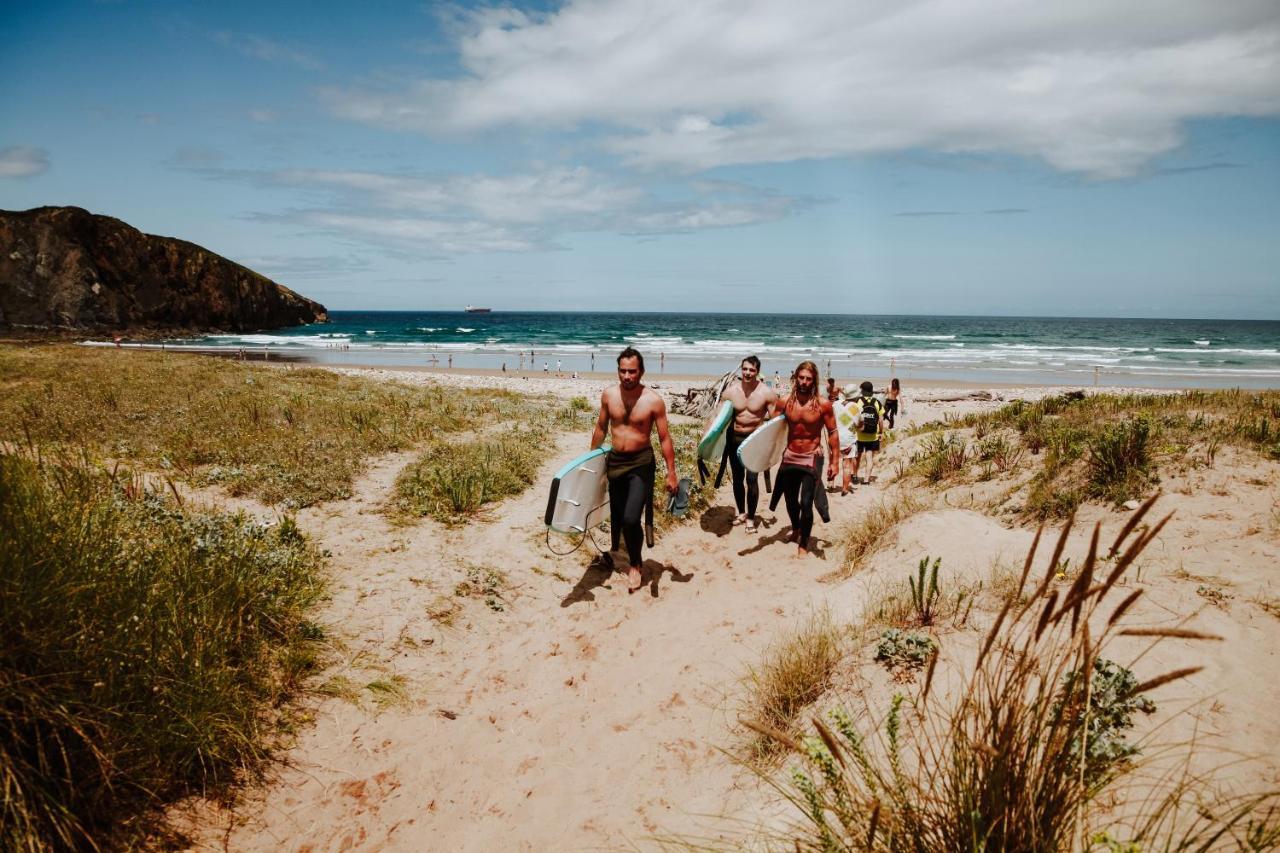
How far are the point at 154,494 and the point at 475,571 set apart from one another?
3395mm

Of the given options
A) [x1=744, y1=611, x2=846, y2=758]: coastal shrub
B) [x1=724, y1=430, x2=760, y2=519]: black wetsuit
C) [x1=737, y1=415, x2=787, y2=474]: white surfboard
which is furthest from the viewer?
[x1=724, y1=430, x2=760, y2=519]: black wetsuit

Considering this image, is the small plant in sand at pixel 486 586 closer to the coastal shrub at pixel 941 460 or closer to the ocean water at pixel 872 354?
the coastal shrub at pixel 941 460

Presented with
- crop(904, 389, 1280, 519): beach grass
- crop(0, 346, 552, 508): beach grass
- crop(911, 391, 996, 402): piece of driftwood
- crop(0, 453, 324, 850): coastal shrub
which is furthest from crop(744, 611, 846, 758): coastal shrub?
crop(911, 391, 996, 402): piece of driftwood

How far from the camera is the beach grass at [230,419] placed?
8.33 m

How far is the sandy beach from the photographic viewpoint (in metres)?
3.53

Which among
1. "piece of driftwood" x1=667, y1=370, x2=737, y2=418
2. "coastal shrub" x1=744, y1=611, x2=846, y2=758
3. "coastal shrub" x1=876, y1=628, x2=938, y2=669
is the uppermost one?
"piece of driftwood" x1=667, y1=370, x2=737, y2=418

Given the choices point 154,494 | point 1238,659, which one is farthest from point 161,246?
point 1238,659

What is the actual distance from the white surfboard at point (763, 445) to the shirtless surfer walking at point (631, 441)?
1.69 meters

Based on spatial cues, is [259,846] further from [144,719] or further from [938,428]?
[938,428]

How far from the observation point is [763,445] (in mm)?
8078

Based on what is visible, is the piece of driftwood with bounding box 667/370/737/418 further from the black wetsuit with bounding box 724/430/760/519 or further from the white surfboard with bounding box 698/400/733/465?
the black wetsuit with bounding box 724/430/760/519

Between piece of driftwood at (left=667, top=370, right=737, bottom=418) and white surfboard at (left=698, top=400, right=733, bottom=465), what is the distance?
27.9 feet

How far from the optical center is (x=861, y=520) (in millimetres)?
8211

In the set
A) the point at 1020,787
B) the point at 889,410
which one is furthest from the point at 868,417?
the point at 1020,787
